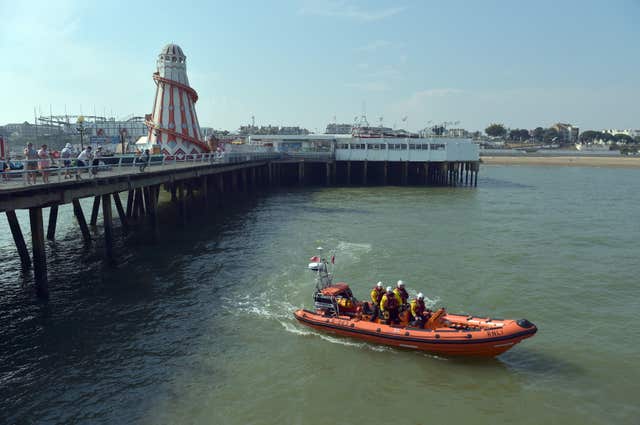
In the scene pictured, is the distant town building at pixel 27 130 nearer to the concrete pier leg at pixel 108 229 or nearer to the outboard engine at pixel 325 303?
the concrete pier leg at pixel 108 229

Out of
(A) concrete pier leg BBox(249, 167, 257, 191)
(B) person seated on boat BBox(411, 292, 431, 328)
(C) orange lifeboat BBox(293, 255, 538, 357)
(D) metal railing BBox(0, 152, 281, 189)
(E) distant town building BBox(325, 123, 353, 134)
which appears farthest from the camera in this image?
(E) distant town building BBox(325, 123, 353, 134)

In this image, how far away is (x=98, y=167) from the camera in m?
21.1

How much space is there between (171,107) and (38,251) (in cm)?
3065

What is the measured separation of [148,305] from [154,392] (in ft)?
20.9

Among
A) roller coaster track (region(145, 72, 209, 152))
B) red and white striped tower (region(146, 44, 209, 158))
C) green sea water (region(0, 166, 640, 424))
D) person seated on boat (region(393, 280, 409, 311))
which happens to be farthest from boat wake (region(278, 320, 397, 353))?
roller coaster track (region(145, 72, 209, 152))

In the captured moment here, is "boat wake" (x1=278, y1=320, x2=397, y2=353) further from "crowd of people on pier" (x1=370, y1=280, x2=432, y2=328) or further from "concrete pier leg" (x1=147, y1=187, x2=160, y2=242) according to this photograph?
"concrete pier leg" (x1=147, y1=187, x2=160, y2=242)

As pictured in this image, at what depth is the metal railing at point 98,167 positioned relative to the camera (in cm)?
1741

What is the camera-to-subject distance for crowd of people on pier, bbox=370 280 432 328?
1488 cm

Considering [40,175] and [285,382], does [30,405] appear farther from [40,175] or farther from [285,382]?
[40,175]

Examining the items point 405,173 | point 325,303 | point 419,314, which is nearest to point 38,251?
point 325,303

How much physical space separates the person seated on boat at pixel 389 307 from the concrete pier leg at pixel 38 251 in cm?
1257

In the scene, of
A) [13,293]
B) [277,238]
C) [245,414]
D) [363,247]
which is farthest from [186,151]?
[245,414]

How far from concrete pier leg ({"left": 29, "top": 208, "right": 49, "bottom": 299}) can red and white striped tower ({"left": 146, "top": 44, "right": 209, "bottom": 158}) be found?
27988 millimetres

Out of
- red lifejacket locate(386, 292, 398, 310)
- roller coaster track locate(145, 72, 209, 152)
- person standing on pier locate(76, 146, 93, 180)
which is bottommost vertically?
red lifejacket locate(386, 292, 398, 310)
